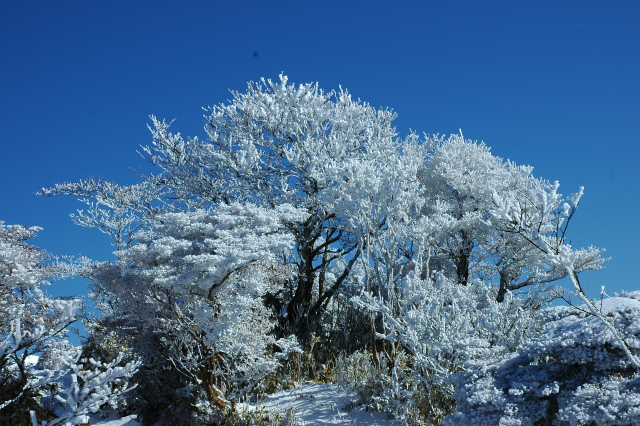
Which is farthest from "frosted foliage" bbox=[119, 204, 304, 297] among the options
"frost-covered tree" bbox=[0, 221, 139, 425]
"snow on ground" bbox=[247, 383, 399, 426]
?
"snow on ground" bbox=[247, 383, 399, 426]

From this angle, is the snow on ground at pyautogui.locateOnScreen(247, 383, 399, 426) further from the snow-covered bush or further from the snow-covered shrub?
the snow-covered shrub

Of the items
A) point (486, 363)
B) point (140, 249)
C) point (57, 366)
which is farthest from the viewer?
point (57, 366)

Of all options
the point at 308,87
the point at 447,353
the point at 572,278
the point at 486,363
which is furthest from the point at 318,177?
the point at 572,278

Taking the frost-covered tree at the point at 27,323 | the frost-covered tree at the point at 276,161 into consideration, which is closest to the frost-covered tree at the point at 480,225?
the frost-covered tree at the point at 276,161

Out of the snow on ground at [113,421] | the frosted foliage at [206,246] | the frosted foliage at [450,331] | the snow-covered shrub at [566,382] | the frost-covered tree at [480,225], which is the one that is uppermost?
the frost-covered tree at [480,225]

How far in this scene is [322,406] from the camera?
7.17 metres

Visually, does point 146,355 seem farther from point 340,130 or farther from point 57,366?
point 340,130

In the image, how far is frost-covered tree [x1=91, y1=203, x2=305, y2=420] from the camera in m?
6.88

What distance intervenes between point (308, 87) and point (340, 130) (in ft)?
4.73

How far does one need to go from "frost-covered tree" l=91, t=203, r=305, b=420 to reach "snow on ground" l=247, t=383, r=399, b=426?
2.07ft

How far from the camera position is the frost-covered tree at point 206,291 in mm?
6875

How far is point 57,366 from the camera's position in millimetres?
10703

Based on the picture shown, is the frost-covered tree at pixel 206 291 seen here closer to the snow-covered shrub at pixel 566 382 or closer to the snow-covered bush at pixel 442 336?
the snow-covered bush at pixel 442 336

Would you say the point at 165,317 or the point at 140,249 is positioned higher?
the point at 140,249
